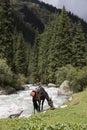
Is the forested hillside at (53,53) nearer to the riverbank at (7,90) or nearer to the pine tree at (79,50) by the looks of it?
the pine tree at (79,50)

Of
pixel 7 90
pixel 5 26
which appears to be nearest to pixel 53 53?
pixel 5 26

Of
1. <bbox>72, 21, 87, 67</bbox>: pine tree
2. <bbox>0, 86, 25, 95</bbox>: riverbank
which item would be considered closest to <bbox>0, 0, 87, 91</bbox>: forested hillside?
<bbox>72, 21, 87, 67</bbox>: pine tree

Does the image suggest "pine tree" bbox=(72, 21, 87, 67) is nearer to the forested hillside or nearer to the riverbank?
the forested hillside

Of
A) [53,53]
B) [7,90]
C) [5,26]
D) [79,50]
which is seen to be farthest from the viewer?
[53,53]

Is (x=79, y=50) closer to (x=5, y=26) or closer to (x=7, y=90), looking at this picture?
(x=5, y=26)

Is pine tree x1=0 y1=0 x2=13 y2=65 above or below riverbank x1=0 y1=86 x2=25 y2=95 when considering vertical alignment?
above

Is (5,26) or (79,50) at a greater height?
(5,26)

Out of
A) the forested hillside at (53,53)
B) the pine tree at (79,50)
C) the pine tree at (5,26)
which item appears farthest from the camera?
the pine tree at (79,50)

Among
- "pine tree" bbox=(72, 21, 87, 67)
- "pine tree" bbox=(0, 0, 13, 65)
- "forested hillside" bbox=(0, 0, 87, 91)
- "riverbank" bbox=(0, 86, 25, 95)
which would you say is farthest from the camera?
"pine tree" bbox=(72, 21, 87, 67)

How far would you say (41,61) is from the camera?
3755 inches

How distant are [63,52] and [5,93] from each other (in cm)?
2593

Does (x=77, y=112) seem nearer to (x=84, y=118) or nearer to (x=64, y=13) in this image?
(x=84, y=118)

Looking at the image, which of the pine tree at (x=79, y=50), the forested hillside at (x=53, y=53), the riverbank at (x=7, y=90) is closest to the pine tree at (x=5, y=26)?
the forested hillside at (x=53, y=53)

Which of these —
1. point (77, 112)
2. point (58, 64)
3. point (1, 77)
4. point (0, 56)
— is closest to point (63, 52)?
point (58, 64)
